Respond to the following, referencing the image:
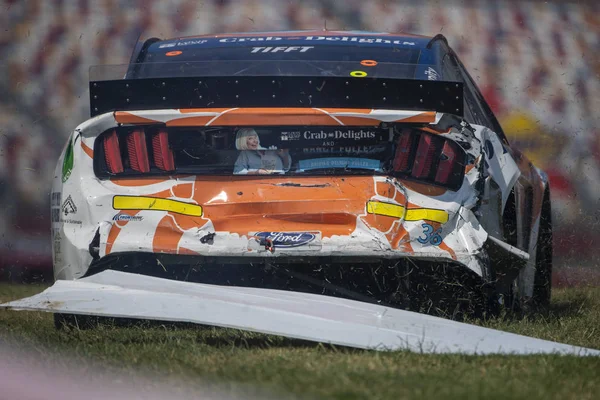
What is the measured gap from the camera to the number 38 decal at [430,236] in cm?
441

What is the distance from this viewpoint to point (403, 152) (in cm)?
459

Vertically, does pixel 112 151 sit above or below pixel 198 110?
below

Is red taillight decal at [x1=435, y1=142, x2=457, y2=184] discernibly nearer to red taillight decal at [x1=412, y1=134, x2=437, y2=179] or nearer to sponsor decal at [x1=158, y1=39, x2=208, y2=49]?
red taillight decal at [x1=412, y1=134, x2=437, y2=179]

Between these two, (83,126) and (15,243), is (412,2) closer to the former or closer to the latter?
(15,243)

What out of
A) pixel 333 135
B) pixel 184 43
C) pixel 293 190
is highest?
pixel 184 43

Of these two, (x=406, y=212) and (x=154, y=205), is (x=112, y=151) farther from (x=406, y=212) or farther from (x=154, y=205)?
(x=406, y=212)

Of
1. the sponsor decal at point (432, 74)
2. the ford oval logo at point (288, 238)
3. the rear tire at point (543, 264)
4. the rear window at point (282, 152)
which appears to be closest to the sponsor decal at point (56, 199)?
the rear window at point (282, 152)

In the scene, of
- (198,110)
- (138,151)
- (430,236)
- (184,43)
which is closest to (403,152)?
(430,236)

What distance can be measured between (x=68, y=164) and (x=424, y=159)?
157cm

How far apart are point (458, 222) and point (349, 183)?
0.48 meters

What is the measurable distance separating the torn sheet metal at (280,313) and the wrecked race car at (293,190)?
0.13m

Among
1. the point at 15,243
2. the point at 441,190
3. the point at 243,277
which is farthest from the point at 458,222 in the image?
the point at 15,243

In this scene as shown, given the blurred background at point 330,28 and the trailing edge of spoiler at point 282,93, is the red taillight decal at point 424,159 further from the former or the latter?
the blurred background at point 330,28

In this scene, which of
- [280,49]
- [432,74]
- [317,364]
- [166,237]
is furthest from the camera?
[280,49]
